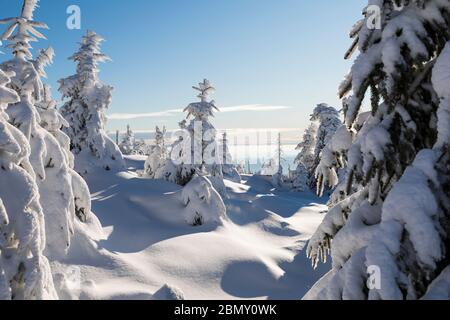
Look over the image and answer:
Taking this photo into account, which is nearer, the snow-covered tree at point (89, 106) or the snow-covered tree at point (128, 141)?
the snow-covered tree at point (89, 106)

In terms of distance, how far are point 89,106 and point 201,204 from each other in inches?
601

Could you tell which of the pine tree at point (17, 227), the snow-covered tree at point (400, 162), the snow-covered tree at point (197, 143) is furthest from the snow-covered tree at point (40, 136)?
the snow-covered tree at point (197, 143)

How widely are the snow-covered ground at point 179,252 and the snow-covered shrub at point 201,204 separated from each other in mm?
616

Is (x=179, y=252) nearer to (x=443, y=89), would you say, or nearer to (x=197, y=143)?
(x=197, y=143)

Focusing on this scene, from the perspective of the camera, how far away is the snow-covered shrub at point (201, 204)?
1956 centimetres

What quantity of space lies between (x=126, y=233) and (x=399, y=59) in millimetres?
15459

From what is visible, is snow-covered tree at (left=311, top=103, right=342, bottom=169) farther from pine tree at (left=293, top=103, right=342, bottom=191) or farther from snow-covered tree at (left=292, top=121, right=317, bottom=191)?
snow-covered tree at (left=292, top=121, right=317, bottom=191)

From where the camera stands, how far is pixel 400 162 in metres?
4.03

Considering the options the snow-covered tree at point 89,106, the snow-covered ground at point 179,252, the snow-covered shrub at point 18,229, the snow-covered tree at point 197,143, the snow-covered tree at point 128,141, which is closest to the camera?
the snow-covered shrub at point 18,229

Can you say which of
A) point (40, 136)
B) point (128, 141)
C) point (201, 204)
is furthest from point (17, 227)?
point (128, 141)

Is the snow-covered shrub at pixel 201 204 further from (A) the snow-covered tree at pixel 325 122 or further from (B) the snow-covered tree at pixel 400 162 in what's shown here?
(A) the snow-covered tree at pixel 325 122

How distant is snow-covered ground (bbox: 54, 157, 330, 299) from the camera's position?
39.2 ft
